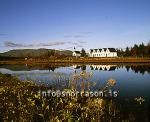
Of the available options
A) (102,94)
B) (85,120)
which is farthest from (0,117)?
(102,94)

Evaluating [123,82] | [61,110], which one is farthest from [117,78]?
[61,110]

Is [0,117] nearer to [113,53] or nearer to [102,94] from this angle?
[102,94]

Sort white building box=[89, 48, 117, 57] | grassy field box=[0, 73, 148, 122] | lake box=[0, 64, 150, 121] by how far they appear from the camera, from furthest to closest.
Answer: white building box=[89, 48, 117, 57] → lake box=[0, 64, 150, 121] → grassy field box=[0, 73, 148, 122]

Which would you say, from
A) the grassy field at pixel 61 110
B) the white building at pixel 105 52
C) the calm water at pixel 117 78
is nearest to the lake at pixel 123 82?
the calm water at pixel 117 78

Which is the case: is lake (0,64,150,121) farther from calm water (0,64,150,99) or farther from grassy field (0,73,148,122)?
grassy field (0,73,148,122)

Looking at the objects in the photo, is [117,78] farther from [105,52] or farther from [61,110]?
[105,52]

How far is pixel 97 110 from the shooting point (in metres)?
12.7

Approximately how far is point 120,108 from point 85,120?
22.6ft

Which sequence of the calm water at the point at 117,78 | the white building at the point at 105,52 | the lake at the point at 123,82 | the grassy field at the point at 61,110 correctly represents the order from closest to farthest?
the grassy field at the point at 61,110 < the lake at the point at 123,82 < the calm water at the point at 117,78 < the white building at the point at 105,52

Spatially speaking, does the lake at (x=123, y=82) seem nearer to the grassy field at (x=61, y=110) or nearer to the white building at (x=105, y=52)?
the grassy field at (x=61, y=110)

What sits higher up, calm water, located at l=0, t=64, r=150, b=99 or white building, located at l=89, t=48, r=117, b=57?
white building, located at l=89, t=48, r=117, b=57

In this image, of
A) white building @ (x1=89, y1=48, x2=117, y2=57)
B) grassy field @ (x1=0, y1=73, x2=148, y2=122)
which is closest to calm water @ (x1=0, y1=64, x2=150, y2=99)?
grassy field @ (x1=0, y1=73, x2=148, y2=122)

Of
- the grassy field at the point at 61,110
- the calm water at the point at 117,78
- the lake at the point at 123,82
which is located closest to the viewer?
the grassy field at the point at 61,110

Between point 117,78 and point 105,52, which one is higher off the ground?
point 105,52
